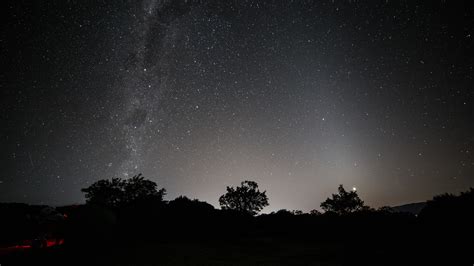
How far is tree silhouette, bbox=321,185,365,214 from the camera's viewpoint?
52.8 metres

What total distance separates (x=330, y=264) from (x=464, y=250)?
17.1 ft

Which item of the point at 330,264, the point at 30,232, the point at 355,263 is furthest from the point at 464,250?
the point at 30,232

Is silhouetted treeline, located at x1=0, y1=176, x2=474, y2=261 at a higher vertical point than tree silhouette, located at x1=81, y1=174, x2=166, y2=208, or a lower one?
lower

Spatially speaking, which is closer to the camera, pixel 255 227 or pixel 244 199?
pixel 255 227

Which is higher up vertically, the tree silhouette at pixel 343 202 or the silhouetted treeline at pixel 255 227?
the tree silhouette at pixel 343 202

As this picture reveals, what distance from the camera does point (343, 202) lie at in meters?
53.5

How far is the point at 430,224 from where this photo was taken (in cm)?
1429

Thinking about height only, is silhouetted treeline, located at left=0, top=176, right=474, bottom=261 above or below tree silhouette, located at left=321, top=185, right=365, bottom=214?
below

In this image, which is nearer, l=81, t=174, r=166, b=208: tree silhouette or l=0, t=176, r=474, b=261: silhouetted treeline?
l=0, t=176, r=474, b=261: silhouetted treeline

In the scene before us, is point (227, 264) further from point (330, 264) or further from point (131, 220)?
point (131, 220)

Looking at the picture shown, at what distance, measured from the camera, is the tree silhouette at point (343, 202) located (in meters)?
52.8

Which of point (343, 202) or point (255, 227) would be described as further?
point (343, 202)

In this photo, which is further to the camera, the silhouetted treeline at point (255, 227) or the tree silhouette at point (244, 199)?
the tree silhouette at point (244, 199)

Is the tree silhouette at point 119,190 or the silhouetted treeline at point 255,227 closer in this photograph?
the silhouetted treeline at point 255,227
